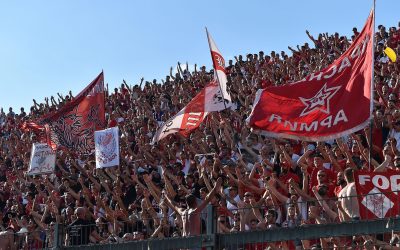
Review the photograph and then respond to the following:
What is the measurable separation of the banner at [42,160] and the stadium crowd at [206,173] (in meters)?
0.28

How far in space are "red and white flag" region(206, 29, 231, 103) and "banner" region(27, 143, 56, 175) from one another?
17.0 ft

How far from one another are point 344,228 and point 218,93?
9.92 metres

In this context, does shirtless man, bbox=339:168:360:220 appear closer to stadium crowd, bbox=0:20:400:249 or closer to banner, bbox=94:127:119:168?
stadium crowd, bbox=0:20:400:249

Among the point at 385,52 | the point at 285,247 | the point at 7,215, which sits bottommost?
the point at 285,247

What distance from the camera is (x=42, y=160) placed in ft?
69.8

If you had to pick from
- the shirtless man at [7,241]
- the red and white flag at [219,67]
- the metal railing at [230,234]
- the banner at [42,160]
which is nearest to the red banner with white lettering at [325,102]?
the metal railing at [230,234]

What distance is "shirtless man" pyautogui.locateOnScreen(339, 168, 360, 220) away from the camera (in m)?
8.92

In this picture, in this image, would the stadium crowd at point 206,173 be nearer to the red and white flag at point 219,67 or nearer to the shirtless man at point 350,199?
the shirtless man at point 350,199

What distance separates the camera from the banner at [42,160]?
2106 centimetres

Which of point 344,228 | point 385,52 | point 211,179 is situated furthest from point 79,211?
point 385,52

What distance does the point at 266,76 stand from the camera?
2266cm

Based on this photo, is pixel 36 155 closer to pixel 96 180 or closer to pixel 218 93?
pixel 96 180

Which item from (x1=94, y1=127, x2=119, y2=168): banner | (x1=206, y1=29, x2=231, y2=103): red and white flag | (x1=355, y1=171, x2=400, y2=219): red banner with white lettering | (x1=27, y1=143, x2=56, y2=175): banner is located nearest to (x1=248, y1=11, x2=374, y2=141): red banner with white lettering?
(x1=355, y1=171, x2=400, y2=219): red banner with white lettering

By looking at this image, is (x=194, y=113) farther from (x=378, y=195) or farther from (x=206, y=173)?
(x=378, y=195)
